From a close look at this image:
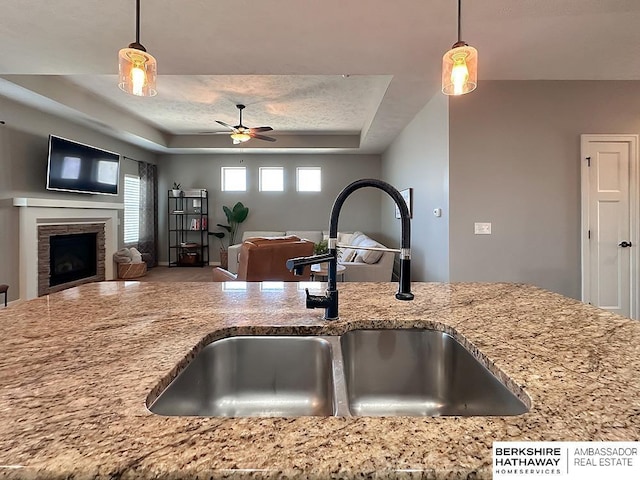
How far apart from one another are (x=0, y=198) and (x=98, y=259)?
191 centimetres

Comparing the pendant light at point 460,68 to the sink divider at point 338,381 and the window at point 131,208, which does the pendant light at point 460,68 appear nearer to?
the sink divider at point 338,381

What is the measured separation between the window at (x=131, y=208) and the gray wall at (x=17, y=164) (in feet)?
5.58

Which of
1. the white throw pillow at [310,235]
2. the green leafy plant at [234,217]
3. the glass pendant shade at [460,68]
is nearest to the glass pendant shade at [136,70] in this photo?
the glass pendant shade at [460,68]

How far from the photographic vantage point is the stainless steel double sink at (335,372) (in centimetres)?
89

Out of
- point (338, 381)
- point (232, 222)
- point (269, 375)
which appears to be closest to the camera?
point (338, 381)

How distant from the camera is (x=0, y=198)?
13.9 ft

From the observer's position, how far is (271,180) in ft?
27.1

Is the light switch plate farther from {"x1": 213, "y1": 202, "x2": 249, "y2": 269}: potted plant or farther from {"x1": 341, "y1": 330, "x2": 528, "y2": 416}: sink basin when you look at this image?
{"x1": 213, "y1": 202, "x2": 249, "y2": 269}: potted plant

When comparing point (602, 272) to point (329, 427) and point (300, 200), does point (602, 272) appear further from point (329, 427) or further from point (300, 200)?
point (300, 200)

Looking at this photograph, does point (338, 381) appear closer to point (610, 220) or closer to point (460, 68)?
point (460, 68)

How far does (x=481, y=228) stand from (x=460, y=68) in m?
2.25

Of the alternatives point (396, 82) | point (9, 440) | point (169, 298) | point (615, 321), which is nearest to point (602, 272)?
point (396, 82)

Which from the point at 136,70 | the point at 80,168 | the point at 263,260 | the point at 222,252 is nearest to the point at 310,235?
the point at 222,252

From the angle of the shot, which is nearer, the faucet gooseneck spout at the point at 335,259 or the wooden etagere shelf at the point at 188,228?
the faucet gooseneck spout at the point at 335,259
